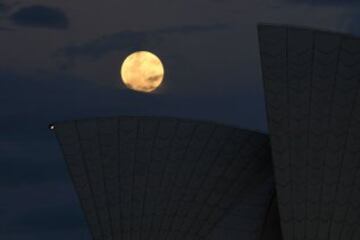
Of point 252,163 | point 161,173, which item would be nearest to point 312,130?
point 252,163

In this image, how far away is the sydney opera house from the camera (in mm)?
37062

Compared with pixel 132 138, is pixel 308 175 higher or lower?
lower

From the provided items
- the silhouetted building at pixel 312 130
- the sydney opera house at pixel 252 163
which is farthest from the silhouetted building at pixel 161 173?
the silhouetted building at pixel 312 130

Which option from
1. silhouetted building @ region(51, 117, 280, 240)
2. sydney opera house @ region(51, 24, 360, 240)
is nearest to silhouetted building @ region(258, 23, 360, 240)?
sydney opera house @ region(51, 24, 360, 240)

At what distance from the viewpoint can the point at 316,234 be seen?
1483 inches

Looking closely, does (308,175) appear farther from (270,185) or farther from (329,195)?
(270,185)

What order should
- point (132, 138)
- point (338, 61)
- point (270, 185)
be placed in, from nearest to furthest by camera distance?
1. point (338, 61)
2. point (270, 185)
3. point (132, 138)

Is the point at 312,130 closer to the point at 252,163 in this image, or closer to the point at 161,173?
the point at 252,163

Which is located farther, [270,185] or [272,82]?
[270,185]

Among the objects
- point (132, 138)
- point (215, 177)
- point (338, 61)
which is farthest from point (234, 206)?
point (338, 61)

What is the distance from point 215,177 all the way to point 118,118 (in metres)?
5.10

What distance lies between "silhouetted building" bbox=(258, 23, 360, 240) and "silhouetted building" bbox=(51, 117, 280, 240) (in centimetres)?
486

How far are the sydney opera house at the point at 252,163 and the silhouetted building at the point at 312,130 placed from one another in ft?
0.12

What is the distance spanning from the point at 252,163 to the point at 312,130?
625 centimetres
